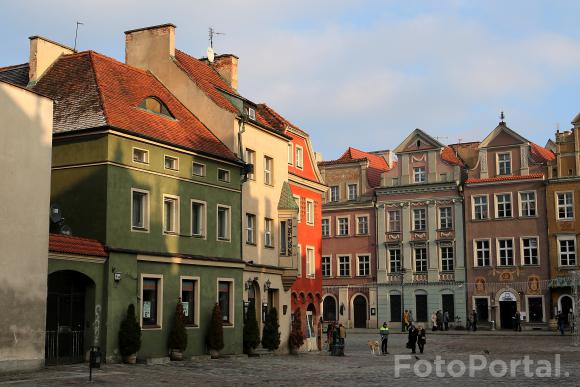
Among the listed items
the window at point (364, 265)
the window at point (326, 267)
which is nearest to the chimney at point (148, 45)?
the window at point (364, 265)

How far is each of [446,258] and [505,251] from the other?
15.7 feet

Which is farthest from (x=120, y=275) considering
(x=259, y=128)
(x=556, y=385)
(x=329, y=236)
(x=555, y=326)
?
(x=329, y=236)

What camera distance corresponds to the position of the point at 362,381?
2331 centimetres

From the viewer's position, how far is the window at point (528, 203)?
211 feet

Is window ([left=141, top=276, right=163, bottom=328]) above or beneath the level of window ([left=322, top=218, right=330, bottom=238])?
beneath

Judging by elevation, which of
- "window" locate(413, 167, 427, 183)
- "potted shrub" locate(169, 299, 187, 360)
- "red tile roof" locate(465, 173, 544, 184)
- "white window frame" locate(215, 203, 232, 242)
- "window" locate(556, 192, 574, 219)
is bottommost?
"potted shrub" locate(169, 299, 187, 360)

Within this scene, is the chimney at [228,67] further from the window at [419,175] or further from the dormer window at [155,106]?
the window at [419,175]

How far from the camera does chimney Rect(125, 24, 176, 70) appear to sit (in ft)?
125

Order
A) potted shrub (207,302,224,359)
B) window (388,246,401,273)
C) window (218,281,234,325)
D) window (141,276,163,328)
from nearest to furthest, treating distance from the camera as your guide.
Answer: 1. window (141,276,163,328)
2. potted shrub (207,302,224,359)
3. window (218,281,234,325)
4. window (388,246,401,273)

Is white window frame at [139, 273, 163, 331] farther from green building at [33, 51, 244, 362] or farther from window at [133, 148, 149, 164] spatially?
window at [133, 148, 149, 164]

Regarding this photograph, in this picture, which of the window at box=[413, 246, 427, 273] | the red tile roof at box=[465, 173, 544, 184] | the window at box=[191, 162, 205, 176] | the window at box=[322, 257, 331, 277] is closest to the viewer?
the window at box=[191, 162, 205, 176]

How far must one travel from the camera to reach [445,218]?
222 feet

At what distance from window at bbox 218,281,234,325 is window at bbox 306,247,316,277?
1116 centimetres

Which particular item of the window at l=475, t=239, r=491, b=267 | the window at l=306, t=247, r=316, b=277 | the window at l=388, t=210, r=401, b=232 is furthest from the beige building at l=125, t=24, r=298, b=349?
the window at l=388, t=210, r=401, b=232
